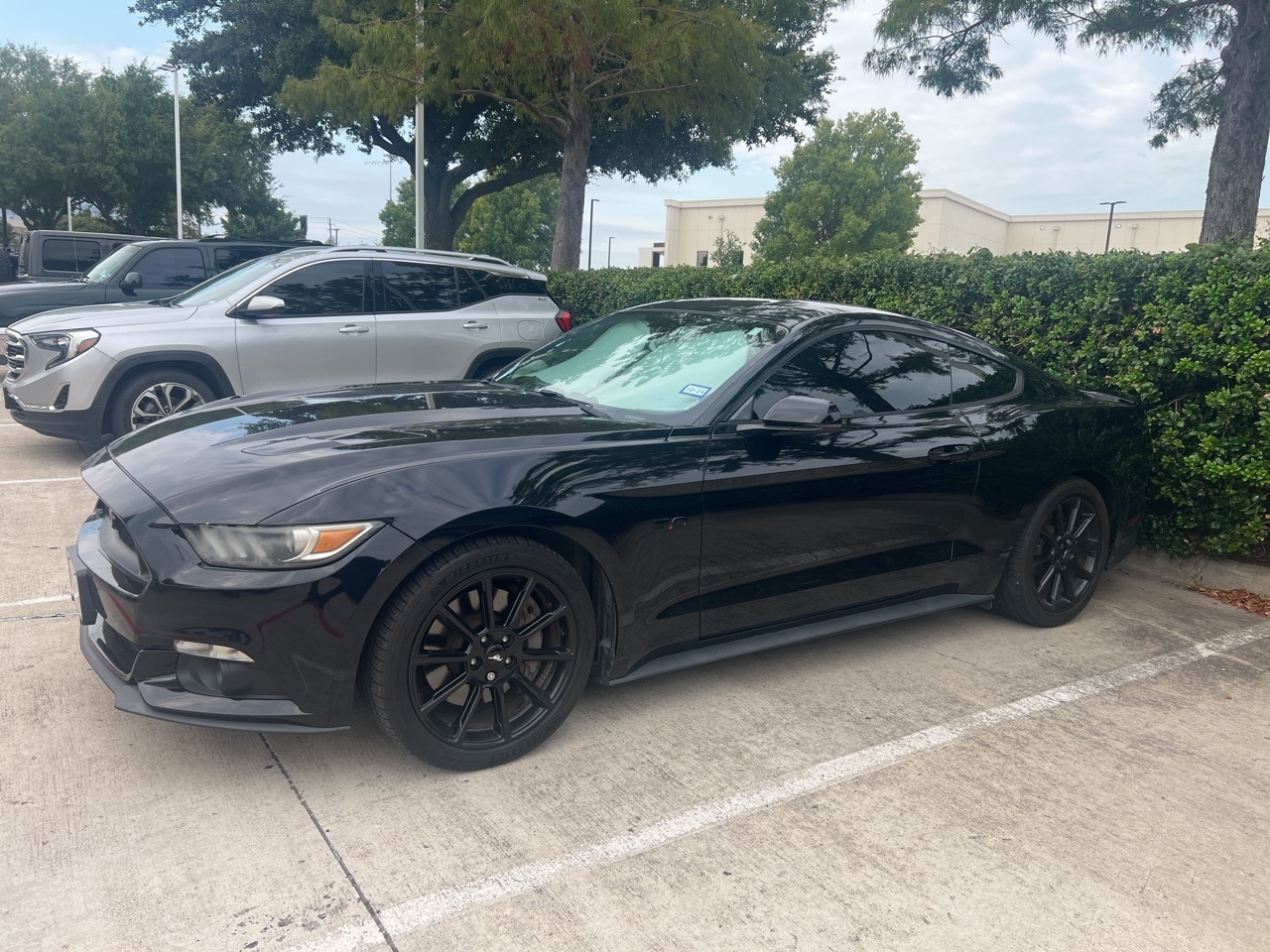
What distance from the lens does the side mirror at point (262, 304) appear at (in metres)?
7.32

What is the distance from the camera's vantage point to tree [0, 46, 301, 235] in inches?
1516

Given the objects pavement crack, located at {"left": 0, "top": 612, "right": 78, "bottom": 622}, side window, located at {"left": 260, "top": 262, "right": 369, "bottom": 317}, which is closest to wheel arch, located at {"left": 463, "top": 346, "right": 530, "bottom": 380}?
side window, located at {"left": 260, "top": 262, "right": 369, "bottom": 317}

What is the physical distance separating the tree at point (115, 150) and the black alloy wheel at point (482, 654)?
38.3m

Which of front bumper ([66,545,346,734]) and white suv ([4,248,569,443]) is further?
white suv ([4,248,569,443])

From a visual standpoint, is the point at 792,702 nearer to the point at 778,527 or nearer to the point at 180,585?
the point at 778,527

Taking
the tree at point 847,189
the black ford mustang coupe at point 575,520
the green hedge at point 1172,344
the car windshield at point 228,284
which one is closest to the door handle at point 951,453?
the black ford mustang coupe at point 575,520

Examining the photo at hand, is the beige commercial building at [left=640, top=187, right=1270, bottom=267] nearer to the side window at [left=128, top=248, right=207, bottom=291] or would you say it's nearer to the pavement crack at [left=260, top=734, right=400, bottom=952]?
the side window at [left=128, top=248, right=207, bottom=291]

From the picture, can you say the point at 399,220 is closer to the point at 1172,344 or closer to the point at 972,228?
the point at 972,228

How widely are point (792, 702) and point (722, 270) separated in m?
6.55

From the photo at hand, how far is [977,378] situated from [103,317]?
20.5 feet

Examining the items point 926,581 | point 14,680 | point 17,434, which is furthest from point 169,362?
point 926,581

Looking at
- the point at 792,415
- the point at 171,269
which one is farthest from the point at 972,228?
the point at 792,415

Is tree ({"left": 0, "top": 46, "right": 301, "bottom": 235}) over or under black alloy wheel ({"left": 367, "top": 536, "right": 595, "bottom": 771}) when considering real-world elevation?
over

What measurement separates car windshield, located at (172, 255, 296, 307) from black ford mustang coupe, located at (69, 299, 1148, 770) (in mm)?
3888
